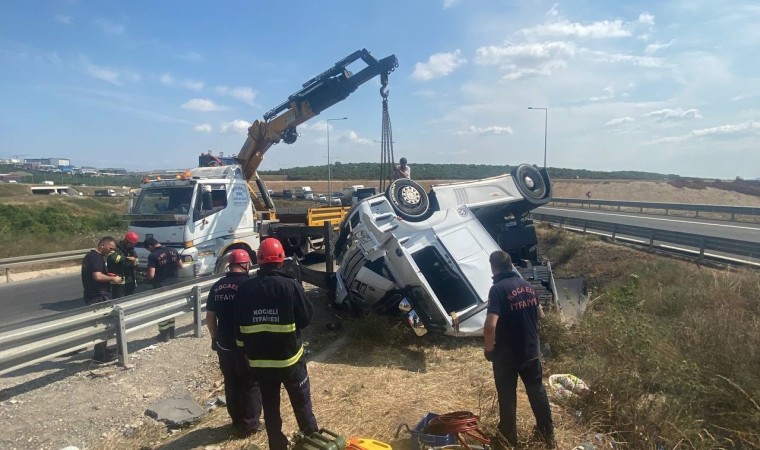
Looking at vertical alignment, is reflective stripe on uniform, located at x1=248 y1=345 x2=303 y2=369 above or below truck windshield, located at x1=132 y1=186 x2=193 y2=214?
below

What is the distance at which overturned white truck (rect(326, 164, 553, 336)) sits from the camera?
6.27 m

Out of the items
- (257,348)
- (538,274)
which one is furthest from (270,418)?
(538,274)

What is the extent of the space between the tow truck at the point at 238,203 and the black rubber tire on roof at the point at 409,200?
3088 mm

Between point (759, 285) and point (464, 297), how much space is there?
13.9 feet

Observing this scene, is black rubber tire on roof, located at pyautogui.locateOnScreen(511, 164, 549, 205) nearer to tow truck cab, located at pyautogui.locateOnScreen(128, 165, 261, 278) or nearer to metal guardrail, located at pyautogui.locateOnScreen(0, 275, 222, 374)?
tow truck cab, located at pyautogui.locateOnScreen(128, 165, 261, 278)

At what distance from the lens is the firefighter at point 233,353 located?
4.28 metres

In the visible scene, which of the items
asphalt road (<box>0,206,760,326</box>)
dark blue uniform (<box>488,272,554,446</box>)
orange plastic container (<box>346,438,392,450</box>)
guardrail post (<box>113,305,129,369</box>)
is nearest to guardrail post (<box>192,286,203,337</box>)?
guardrail post (<box>113,305,129,369</box>)

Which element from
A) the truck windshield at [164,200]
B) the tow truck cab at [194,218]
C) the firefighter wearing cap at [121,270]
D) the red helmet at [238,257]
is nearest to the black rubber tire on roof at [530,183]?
the tow truck cab at [194,218]

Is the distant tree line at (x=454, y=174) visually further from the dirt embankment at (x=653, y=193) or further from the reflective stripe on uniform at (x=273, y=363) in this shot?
the reflective stripe on uniform at (x=273, y=363)

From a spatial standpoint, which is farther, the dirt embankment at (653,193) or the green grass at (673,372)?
the dirt embankment at (653,193)

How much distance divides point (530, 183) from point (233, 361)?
21.3ft

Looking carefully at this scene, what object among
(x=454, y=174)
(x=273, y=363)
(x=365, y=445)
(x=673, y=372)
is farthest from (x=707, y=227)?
(x=454, y=174)

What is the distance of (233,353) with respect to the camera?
14.1 ft

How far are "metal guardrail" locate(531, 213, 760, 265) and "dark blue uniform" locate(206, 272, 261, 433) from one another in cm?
1017
